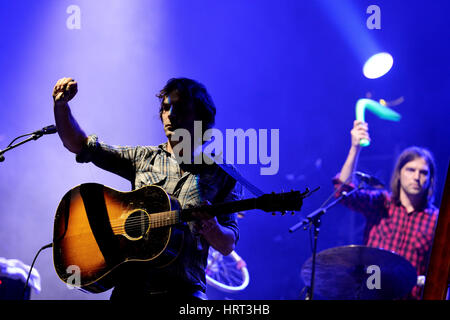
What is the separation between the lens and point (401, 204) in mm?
4738

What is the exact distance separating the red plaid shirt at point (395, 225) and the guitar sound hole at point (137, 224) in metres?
2.75

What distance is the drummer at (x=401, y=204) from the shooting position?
447 centimetres

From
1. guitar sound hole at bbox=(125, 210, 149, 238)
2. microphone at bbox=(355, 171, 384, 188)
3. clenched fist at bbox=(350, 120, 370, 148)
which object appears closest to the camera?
guitar sound hole at bbox=(125, 210, 149, 238)

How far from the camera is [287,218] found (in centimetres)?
695

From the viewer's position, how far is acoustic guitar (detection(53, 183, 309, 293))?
2.11m

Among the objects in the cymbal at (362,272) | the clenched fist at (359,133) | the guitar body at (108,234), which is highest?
the clenched fist at (359,133)

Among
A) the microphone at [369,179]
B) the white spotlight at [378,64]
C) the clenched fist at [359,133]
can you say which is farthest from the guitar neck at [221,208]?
the white spotlight at [378,64]

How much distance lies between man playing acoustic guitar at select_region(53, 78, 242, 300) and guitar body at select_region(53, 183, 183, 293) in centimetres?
7

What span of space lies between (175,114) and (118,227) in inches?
28.5

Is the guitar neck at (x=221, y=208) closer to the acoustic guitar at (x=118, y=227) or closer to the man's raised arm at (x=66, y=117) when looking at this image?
the acoustic guitar at (x=118, y=227)

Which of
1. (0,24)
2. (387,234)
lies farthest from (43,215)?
(387,234)

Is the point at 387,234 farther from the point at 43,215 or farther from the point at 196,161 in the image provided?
the point at 43,215

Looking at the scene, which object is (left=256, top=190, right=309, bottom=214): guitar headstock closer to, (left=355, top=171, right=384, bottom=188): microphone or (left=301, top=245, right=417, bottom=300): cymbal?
(left=301, top=245, right=417, bottom=300): cymbal

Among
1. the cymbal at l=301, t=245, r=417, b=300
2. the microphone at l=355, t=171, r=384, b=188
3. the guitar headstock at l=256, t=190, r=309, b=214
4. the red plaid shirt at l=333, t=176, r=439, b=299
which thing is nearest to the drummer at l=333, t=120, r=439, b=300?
the red plaid shirt at l=333, t=176, r=439, b=299
